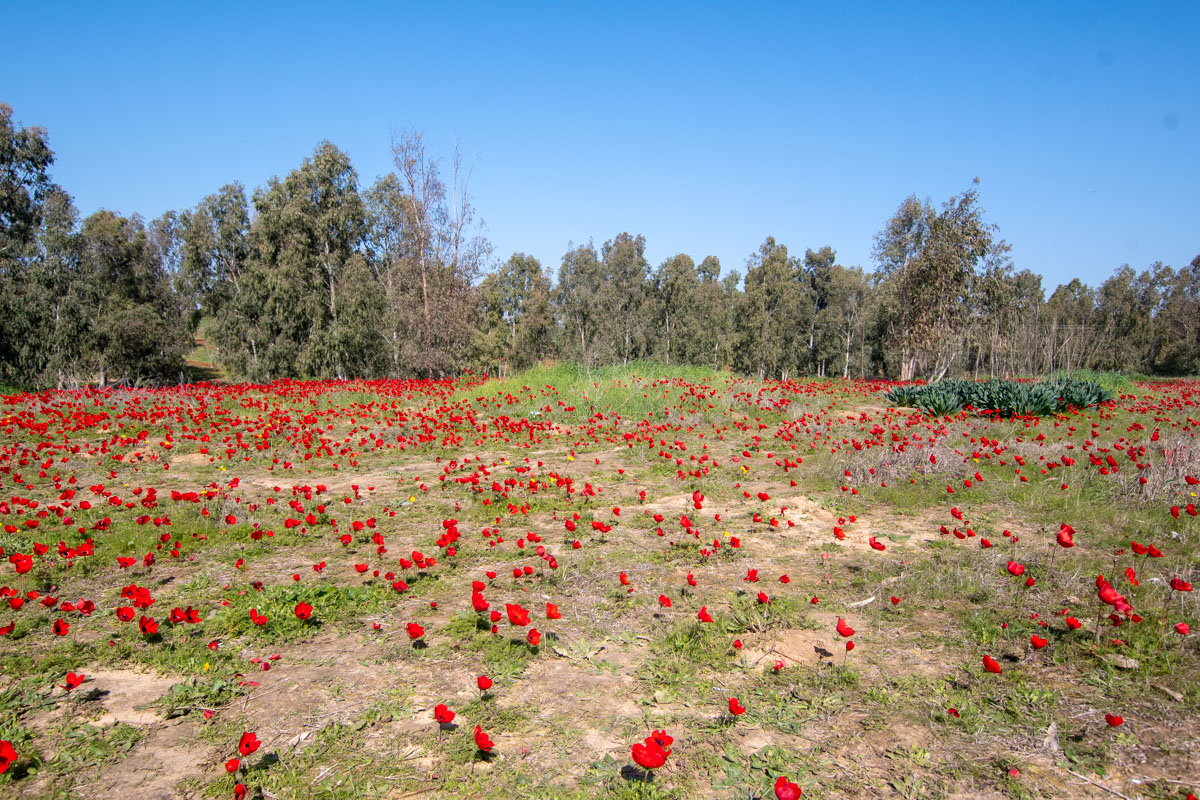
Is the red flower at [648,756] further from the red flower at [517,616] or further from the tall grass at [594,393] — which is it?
A: the tall grass at [594,393]

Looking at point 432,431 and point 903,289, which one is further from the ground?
point 903,289

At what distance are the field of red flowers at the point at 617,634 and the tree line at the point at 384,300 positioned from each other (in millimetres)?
13932

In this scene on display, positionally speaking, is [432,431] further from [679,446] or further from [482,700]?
[482,700]

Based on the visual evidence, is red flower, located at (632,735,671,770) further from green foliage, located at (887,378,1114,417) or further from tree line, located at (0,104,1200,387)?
tree line, located at (0,104,1200,387)

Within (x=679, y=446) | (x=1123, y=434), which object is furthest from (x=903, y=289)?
(x=679, y=446)

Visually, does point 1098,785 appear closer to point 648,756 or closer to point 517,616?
Result: point 648,756

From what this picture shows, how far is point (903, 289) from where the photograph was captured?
73.9 feet

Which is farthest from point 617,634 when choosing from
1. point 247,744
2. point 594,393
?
point 594,393

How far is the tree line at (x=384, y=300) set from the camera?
2139 centimetres

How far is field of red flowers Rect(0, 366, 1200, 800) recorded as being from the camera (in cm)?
242

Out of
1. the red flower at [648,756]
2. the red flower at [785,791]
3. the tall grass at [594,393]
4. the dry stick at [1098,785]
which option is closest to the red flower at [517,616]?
the red flower at [648,756]

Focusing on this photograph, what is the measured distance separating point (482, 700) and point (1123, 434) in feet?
34.5

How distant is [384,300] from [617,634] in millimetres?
26098

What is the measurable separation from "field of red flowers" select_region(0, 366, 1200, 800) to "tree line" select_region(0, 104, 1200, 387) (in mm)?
13932
